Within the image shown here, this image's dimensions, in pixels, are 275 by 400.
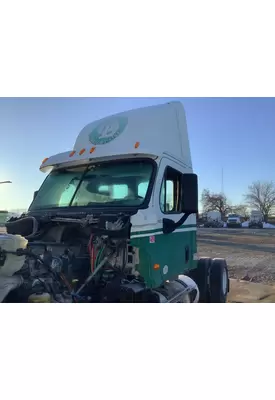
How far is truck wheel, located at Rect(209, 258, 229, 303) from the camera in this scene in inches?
227

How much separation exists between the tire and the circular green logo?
9.02ft

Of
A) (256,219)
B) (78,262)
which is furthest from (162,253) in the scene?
(256,219)

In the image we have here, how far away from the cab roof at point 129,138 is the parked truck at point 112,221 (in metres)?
0.01

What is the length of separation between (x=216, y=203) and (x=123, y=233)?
3069mm

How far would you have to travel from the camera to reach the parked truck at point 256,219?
253 inches

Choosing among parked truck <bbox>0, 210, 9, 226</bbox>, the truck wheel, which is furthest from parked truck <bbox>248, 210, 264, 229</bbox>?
parked truck <bbox>0, 210, 9, 226</bbox>

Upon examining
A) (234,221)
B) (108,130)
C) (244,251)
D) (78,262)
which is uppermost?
(108,130)

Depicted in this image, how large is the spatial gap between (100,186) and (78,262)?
980 millimetres

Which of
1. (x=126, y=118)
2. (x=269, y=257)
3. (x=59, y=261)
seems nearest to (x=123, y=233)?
(x=59, y=261)

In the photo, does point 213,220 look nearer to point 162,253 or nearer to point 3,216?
point 162,253

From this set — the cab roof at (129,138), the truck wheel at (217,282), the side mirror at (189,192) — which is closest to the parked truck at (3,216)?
the cab roof at (129,138)

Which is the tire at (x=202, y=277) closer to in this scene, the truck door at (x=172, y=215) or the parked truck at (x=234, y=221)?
the truck door at (x=172, y=215)

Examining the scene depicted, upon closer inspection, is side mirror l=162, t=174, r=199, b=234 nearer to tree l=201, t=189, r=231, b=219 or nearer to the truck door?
the truck door

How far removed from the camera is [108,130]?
462 centimetres
